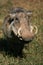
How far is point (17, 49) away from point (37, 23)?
219cm

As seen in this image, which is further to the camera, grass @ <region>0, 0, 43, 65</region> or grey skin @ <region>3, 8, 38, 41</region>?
grass @ <region>0, 0, 43, 65</region>

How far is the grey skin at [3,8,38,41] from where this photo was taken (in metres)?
5.12

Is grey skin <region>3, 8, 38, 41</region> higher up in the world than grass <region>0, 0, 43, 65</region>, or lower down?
higher up

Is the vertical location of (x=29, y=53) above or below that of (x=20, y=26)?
below

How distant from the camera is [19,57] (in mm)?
5922

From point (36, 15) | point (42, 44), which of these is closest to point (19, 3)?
point (36, 15)

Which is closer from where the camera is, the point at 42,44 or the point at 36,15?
the point at 42,44

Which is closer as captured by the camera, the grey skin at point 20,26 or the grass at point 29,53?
the grey skin at point 20,26

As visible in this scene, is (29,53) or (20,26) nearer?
(20,26)

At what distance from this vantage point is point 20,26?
5.39 m

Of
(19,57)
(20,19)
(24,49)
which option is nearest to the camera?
(20,19)

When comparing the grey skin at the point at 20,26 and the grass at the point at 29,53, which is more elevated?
the grey skin at the point at 20,26

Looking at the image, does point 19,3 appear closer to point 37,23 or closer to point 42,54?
point 37,23

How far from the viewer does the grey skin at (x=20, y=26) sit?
512 centimetres
